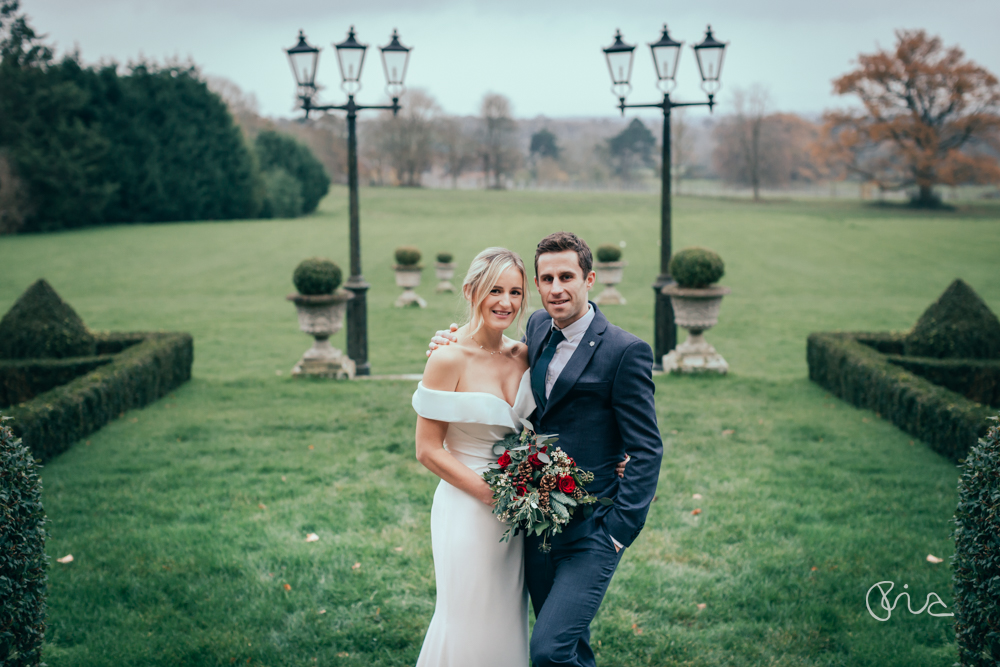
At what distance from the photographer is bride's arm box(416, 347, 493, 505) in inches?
116

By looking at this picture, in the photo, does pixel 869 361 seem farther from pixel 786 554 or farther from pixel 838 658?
pixel 838 658

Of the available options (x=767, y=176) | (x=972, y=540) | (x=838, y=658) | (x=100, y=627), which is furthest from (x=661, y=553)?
(x=767, y=176)

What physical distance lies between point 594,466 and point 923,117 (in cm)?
5534

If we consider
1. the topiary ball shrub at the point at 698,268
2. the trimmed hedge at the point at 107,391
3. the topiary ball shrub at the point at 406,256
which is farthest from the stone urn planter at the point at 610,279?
the trimmed hedge at the point at 107,391

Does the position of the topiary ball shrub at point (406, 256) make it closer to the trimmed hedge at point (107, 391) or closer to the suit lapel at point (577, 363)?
the trimmed hedge at point (107, 391)

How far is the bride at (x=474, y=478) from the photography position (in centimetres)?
296

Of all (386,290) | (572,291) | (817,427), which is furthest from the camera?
(386,290)

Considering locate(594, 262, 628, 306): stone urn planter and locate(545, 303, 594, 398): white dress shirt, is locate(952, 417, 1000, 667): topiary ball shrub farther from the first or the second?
locate(594, 262, 628, 306): stone urn planter

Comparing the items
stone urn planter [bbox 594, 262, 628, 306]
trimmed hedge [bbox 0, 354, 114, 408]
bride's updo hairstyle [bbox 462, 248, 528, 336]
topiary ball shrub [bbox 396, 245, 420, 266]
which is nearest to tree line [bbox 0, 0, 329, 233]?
topiary ball shrub [bbox 396, 245, 420, 266]

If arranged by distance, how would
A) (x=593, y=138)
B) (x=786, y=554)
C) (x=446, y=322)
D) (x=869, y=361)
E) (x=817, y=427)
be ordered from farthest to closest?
(x=593, y=138) < (x=446, y=322) < (x=869, y=361) < (x=817, y=427) < (x=786, y=554)

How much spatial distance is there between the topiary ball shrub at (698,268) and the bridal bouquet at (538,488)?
8.43 m

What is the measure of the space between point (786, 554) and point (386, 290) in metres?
19.4

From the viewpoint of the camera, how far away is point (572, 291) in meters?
2.97

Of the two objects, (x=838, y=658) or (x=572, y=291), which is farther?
(x=838, y=658)
